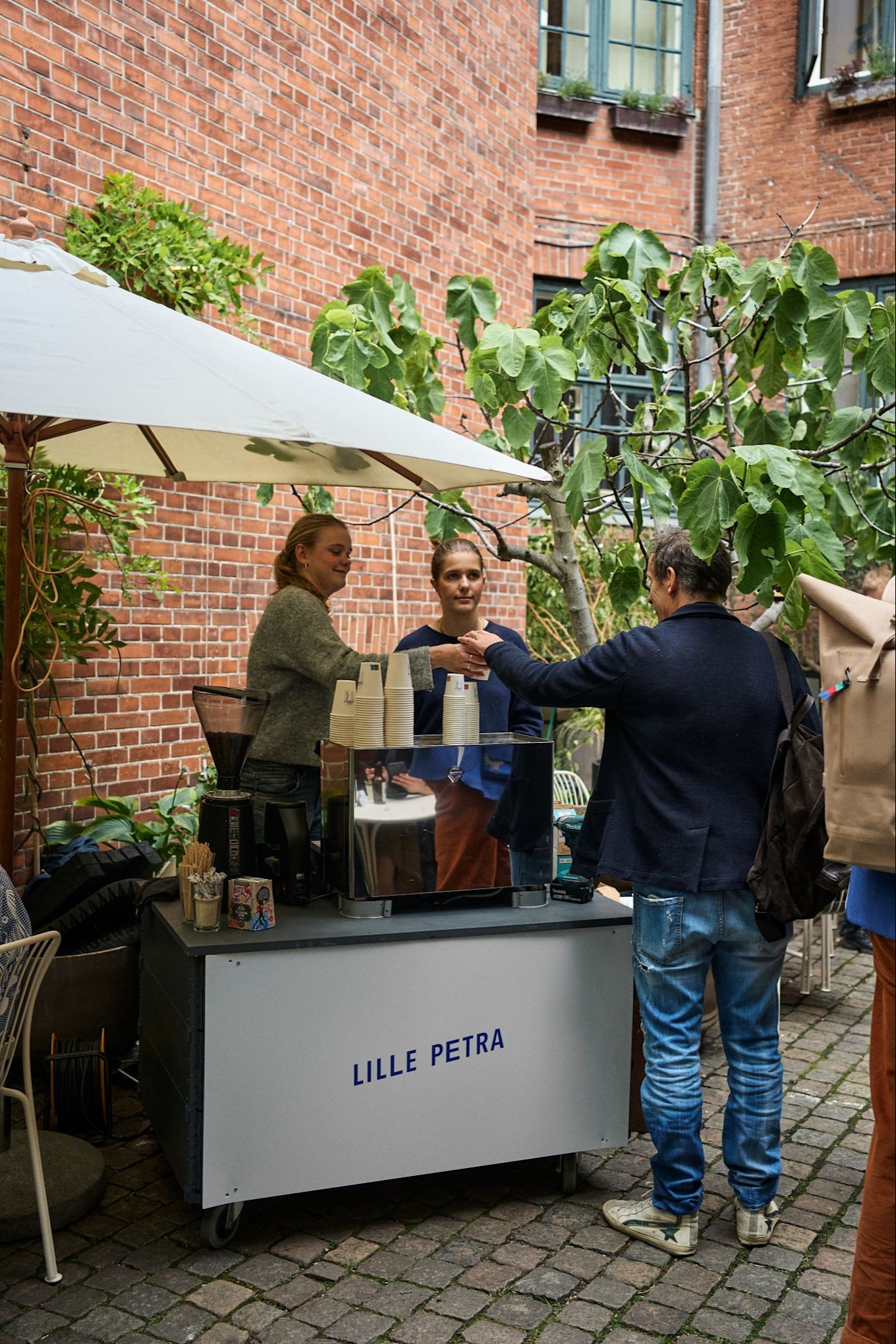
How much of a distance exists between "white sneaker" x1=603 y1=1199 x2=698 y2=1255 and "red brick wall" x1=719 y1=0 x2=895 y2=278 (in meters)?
9.20

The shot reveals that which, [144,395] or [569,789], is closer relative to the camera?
[144,395]

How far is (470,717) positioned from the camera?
3404 millimetres

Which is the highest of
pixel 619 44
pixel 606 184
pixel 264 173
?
pixel 619 44

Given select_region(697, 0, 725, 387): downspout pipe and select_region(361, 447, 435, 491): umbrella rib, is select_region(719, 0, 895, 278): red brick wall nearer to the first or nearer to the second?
select_region(697, 0, 725, 387): downspout pipe

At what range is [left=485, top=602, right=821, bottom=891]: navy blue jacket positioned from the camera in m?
3.21

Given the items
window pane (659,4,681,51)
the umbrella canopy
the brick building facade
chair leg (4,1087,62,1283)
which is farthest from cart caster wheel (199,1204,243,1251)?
window pane (659,4,681,51)

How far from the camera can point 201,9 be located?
5.96 meters

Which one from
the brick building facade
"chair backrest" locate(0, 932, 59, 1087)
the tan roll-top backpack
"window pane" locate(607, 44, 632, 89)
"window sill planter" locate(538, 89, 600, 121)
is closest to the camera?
the tan roll-top backpack

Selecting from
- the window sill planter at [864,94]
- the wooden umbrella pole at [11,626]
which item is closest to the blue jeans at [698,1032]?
the wooden umbrella pole at [11,626]

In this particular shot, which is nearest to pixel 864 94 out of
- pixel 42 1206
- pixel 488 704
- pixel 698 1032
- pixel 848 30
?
pixel 848 30

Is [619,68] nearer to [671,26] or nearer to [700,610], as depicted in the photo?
[671,26]

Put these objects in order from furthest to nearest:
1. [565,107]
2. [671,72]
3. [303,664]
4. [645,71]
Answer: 1. [671,72]
2. [645,71]
3. [565,107]
4. [303,664]

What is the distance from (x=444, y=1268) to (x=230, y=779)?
1.42 m

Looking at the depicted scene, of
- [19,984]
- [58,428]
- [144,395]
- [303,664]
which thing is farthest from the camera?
[58,428]
